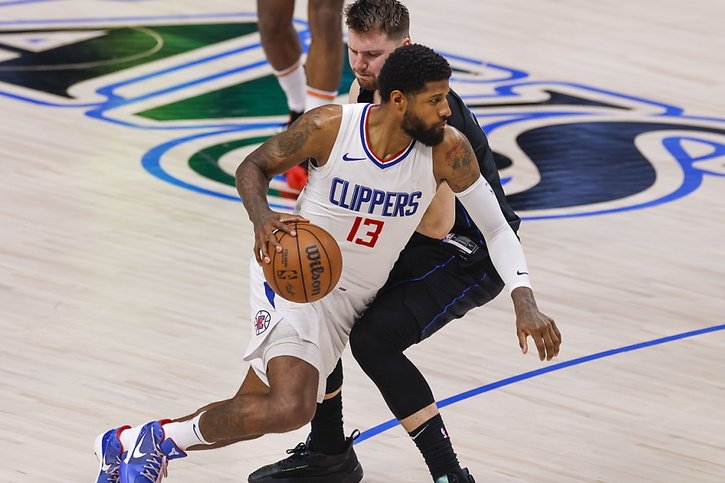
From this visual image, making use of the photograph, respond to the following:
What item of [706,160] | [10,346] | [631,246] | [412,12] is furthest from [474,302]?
[412,12]

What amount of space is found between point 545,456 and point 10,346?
2.29 meters

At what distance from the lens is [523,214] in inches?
332

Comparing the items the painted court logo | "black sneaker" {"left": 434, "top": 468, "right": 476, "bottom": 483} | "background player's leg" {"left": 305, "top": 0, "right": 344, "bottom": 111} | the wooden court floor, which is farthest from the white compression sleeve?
the painted court logo

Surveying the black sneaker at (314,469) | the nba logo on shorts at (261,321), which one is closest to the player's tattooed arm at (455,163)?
the nba logo on shorts at (261,321)

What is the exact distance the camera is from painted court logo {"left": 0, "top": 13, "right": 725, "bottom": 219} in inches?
350

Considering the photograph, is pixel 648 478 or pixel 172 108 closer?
pixel 648 478

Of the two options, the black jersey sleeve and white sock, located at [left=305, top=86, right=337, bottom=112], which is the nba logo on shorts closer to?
the black jersey sleeve

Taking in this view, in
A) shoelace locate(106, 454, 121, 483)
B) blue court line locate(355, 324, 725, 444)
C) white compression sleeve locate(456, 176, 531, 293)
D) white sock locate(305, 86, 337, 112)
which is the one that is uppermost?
white compression sleeve locate(456, 176, 531, 293)

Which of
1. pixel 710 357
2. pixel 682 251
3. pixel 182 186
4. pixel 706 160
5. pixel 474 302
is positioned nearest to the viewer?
pixel 474 302

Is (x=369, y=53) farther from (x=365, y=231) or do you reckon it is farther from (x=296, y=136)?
(x=365, y=231)

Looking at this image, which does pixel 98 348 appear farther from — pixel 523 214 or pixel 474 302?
pixel 523 214

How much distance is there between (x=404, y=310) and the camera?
5.05 meters

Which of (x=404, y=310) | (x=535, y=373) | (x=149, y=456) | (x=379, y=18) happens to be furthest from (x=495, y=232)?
(x=535, y=373)

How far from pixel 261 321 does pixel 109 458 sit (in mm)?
682
